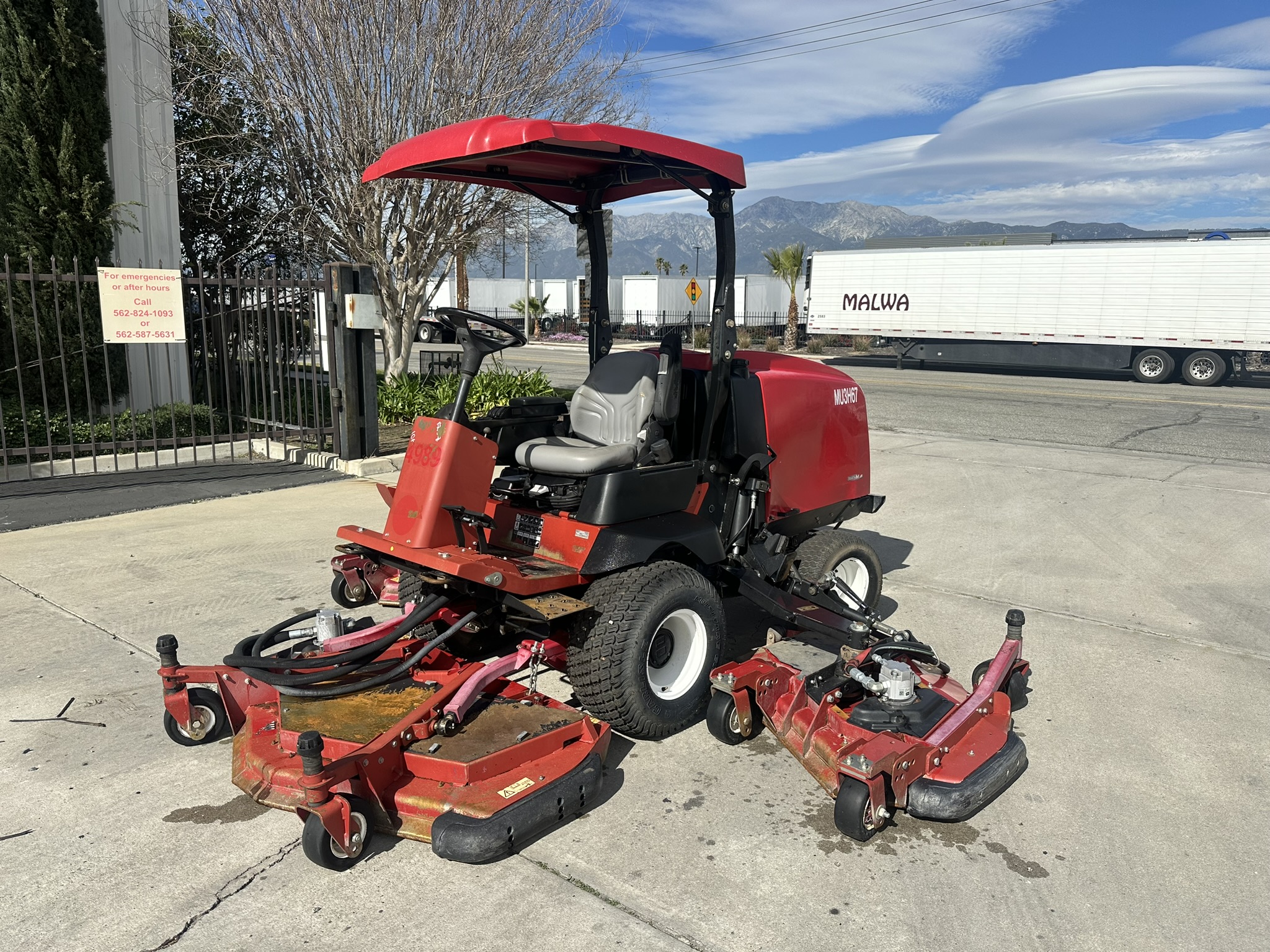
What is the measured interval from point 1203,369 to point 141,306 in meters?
23.1

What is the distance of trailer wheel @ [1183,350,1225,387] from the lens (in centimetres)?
2208

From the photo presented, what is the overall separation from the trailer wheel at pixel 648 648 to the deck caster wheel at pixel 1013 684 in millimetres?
1113

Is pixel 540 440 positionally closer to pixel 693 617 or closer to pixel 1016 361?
pixel 693 617

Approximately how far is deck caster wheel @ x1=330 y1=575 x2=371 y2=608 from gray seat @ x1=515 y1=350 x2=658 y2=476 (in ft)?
4.64

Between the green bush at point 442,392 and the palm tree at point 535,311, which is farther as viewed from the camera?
the palm tree at point 535,311

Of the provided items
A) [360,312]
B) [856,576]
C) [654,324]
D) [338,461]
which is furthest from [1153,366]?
[654,324]

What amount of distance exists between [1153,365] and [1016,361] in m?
3.29

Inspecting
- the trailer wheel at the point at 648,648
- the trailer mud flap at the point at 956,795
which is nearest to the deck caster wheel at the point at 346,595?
the trailer wheel at the point at 648,648

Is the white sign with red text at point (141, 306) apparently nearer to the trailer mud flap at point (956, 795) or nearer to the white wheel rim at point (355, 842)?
the white wheel rim at point (355, 842)

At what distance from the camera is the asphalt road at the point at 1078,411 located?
40.4ft

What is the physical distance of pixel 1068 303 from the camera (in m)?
23.9

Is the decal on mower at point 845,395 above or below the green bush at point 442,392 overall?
above

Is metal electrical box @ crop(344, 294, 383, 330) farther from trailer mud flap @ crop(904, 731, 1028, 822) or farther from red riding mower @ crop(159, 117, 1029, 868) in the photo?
trailer mud flap @ crop(904, 731, 1028, 822)

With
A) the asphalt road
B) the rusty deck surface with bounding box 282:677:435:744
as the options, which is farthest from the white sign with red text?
the asphalt road
